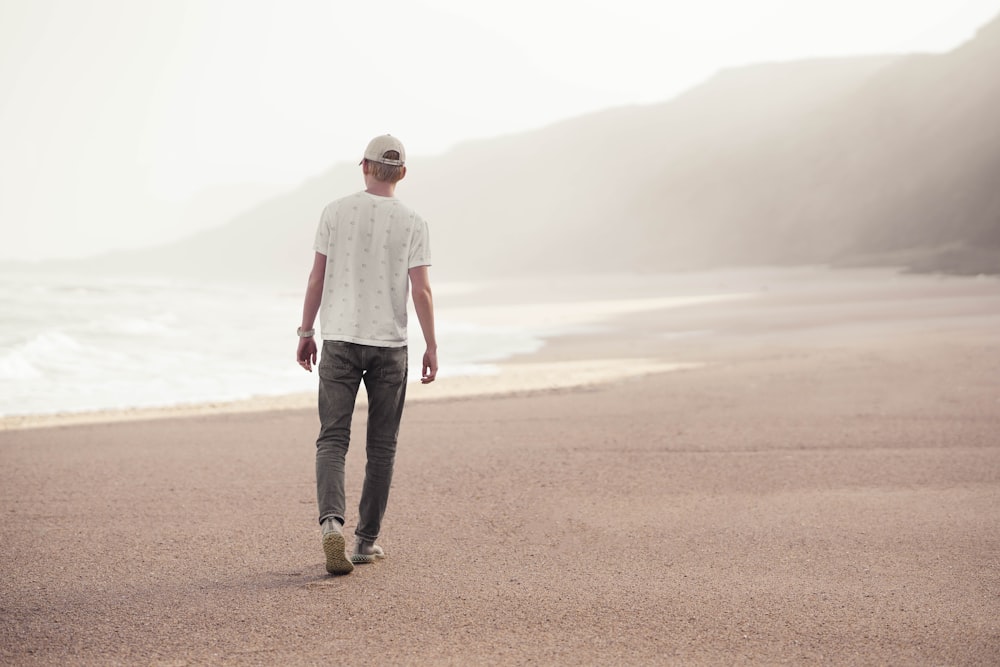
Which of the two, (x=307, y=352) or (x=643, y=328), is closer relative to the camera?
(x=307, y=352)

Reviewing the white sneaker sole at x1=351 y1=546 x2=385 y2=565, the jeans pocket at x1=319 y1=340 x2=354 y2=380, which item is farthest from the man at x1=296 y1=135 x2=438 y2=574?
the white sneaker sole at x1=351 y1=546 x2=385 y2=565

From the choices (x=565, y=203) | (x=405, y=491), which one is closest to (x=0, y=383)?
(x=405, y=491)

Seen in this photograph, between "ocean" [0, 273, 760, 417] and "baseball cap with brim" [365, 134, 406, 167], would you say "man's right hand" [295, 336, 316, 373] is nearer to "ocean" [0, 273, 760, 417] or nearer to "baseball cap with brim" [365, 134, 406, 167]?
"baseball cap with brim" [365, 134, 406, 167]

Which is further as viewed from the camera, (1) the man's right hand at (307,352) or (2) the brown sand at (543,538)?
(1) the man's right hand at (307,352)

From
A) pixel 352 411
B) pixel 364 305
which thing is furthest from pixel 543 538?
pixel 364 305

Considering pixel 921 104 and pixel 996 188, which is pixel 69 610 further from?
pixel 921 104

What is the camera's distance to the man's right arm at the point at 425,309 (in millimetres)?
5023

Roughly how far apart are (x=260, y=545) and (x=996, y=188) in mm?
77578

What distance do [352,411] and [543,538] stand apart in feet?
4.85

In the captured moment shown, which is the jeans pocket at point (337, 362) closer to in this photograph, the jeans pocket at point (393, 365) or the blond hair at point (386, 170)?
the jeans pocket at point (393, 365)

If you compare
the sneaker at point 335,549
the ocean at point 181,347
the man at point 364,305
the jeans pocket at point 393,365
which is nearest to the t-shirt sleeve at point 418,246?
the man at point 364,305

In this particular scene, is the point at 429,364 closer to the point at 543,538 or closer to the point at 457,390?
the point at 543,538

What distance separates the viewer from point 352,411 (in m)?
4.93

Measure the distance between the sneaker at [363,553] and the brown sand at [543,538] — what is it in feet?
0.36
